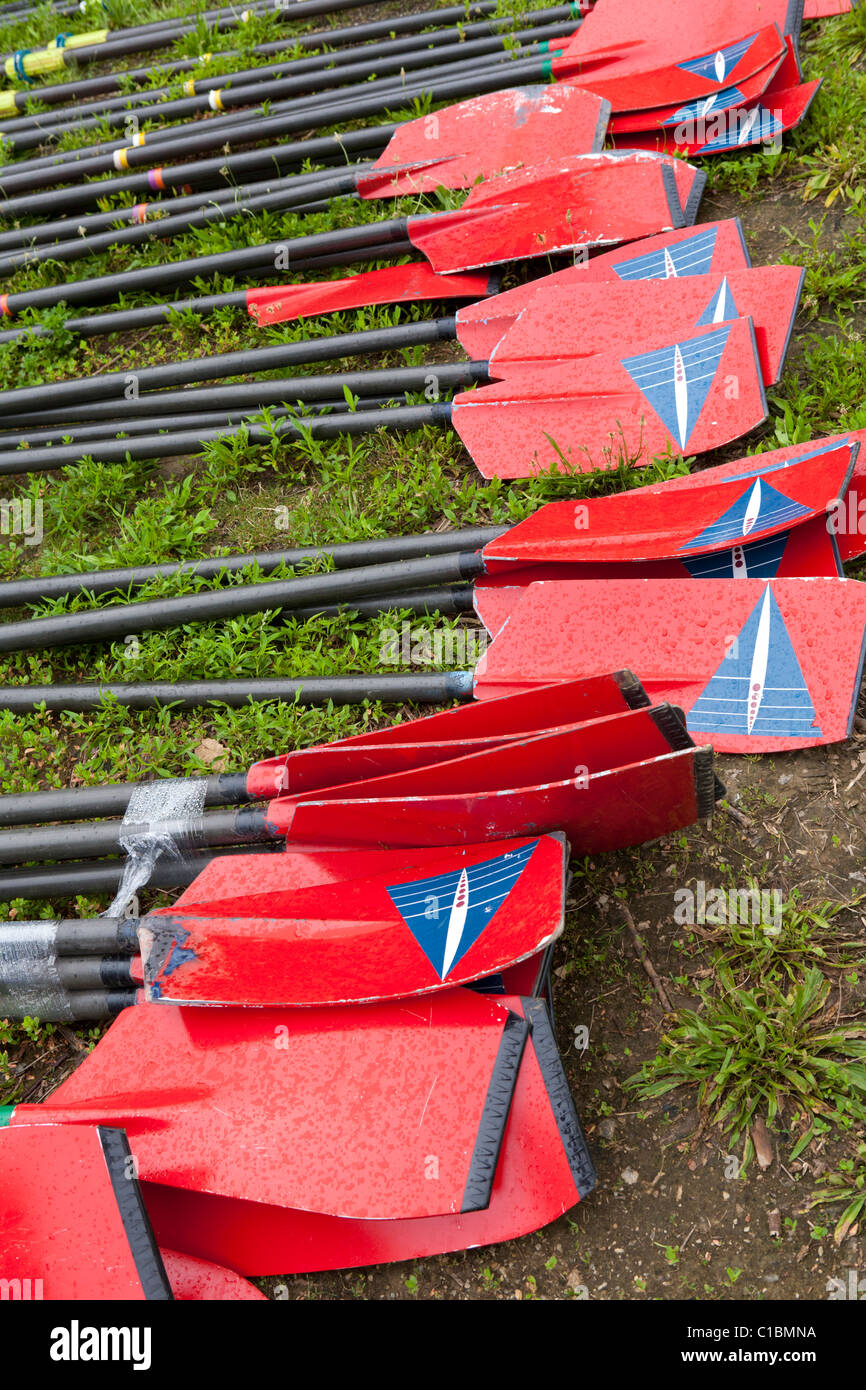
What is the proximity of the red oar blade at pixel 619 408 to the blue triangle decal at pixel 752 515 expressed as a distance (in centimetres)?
38

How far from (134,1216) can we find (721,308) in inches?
112

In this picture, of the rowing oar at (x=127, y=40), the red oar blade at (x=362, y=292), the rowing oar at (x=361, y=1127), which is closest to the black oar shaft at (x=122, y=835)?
the rowing oar at (x=361, y=1127)

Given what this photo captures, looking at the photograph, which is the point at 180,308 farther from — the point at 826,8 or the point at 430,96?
the point at 826,8

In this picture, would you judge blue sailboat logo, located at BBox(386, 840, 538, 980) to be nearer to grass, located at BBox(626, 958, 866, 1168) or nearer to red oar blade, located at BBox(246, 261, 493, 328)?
grass, located at BBox(626, 958, 866, 1168)

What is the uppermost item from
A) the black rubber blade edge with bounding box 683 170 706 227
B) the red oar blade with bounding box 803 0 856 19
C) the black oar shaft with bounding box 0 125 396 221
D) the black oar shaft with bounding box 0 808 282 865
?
the red oar blade with bounding box 803 0 856 19

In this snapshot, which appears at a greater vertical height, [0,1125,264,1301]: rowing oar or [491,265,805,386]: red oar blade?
[491,265,805,386]: red oar blade

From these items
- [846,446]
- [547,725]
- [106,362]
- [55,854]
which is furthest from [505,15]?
[55,854]

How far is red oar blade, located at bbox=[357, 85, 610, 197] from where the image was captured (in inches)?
151

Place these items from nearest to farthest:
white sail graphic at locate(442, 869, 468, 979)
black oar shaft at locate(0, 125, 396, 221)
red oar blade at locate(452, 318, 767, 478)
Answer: white sail graphic at locate(442, 869, 468, 979) < red oar blade at locate(452, 318, 767, 478) < black oar shaft at locate(0, 125, 396, 221)

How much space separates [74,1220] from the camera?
6.30 ft

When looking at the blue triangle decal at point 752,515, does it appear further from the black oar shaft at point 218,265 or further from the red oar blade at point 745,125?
the black oar shaft at point 218,265

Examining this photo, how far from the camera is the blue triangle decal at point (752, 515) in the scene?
2.51 metres

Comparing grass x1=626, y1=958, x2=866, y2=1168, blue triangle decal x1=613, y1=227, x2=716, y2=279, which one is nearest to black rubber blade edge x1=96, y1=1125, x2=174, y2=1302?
grass x1=626, y1=958, x2=866, y2=1168

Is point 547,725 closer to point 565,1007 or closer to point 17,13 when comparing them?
point 565,1007
